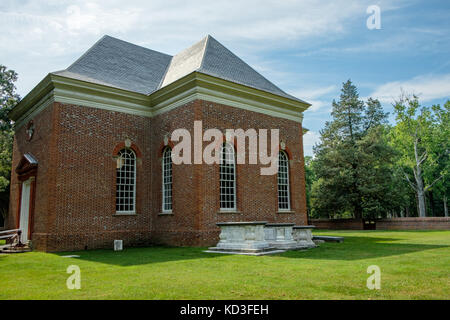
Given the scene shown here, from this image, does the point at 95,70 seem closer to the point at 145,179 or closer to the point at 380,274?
the point at 145,179

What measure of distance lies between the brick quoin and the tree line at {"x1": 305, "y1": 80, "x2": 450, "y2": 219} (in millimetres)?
20191

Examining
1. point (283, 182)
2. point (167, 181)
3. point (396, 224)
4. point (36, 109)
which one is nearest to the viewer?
point (167, 181)

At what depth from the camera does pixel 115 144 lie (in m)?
17.8

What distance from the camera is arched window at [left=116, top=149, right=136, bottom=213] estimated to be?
58.9ft

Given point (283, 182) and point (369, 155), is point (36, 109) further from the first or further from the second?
point (369, 155)

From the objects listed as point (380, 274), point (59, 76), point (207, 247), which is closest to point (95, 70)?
point (59, 76)

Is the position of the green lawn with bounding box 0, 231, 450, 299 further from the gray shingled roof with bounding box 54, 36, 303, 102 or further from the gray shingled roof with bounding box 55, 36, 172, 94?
the gray shingled roof with bounding box 54, 36, 303, 102

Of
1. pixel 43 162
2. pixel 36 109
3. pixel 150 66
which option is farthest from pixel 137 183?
pixel 150 66

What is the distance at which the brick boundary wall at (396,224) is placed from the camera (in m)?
31.8

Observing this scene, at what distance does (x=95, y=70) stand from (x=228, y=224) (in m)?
10.7

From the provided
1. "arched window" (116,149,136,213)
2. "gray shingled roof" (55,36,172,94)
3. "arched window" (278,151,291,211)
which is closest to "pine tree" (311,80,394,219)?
"arched window" (278,151,291,211)

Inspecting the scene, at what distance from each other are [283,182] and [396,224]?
2063 cm

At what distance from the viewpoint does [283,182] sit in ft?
66.4

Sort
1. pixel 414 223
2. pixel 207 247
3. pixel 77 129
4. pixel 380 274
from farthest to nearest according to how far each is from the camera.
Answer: pixel 414 223, pixel 77 129, pixel 207 247, pixel 380 274
